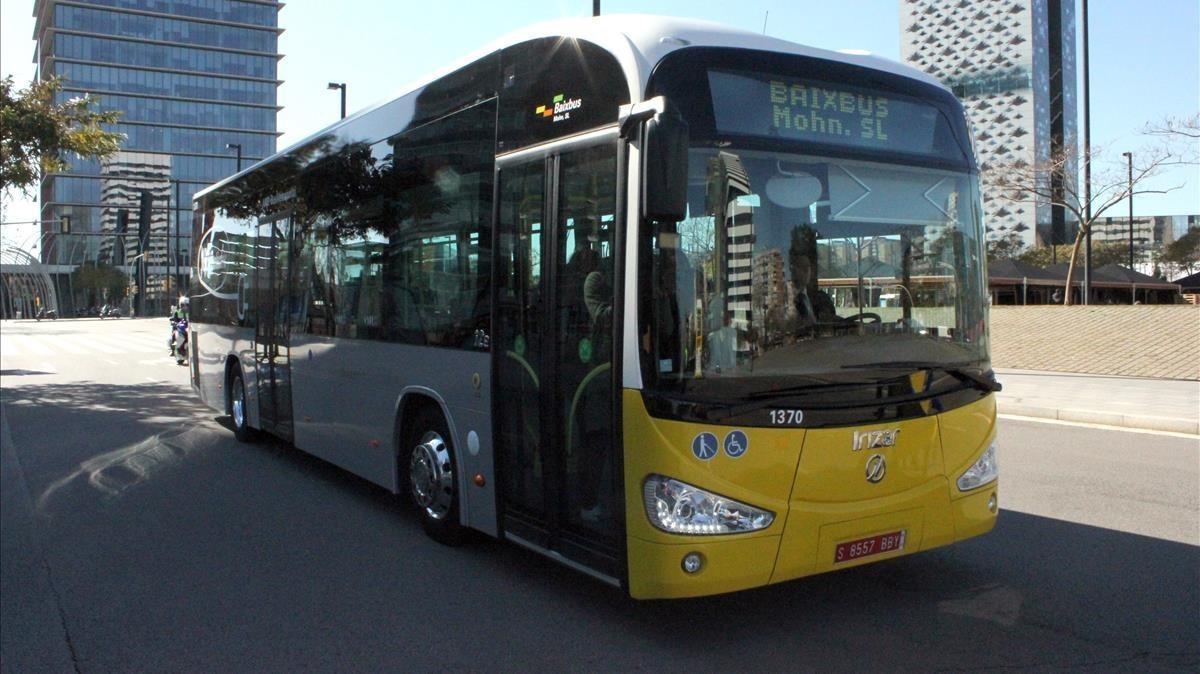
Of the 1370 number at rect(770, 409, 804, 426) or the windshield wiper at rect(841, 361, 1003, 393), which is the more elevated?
the windshield wiper at rect(841, 361, 1003, 393)

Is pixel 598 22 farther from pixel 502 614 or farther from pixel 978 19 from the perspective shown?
pixel 978 19

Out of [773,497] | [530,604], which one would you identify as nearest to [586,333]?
[773,497]

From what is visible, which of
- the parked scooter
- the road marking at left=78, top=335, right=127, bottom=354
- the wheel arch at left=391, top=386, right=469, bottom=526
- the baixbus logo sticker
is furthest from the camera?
the road marking at left=78, top=335, right=127, bottom=354

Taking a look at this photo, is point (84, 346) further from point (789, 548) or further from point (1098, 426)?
point (789, 548)

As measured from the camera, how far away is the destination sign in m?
4.40

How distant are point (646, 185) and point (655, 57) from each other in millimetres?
705

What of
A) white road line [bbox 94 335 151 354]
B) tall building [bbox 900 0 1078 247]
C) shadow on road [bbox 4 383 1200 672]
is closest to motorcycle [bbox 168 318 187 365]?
white road line [bbox 94 335 151 354]

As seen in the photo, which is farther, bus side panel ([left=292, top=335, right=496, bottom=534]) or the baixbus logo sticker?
bus side panel ([left=292, top=335, right=496, bottom=534])

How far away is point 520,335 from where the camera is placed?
16.9 feet

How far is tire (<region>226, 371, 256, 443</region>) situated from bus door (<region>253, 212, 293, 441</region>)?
0.81m

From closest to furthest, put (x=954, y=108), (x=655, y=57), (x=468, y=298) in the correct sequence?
(x=655, y=57) → (x=954, y=108) → (x=468, y=298)

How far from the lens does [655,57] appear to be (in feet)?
14.2

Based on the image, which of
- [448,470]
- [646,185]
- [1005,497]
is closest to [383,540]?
[448,470]

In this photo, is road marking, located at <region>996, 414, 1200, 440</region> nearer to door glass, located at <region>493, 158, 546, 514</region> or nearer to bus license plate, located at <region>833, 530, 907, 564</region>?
bus license plate, located at <region>833, 530, 907, 564</region>
